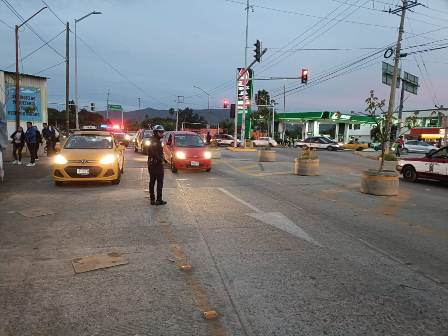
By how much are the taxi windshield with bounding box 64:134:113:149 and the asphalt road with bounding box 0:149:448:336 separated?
9.88 feet

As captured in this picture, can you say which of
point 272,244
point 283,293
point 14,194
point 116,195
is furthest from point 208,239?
point 14,194

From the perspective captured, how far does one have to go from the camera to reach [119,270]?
16.7 feet

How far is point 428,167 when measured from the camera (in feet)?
49.3

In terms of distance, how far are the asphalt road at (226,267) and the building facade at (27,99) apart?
31.6 meters

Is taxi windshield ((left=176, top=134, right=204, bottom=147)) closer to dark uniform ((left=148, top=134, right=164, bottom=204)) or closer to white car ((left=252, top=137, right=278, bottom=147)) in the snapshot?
dark uniform ((left=148, top=134, right=164, bottom=204))

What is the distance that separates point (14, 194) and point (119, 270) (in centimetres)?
680

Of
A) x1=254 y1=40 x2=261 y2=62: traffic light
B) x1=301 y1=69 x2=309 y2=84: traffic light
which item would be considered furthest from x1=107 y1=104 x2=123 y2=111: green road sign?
x1=254 y1=40 x2=261 y2=62: traffic light

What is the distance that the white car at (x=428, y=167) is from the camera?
1453 cm

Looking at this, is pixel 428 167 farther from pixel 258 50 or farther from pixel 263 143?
pixel 263 143

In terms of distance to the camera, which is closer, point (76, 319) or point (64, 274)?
point (76, 319)

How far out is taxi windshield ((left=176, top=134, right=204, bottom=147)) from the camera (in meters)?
16.9

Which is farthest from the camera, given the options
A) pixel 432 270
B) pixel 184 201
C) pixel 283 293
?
pixel 184 201

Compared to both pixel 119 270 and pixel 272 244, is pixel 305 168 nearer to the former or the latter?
pixel 272 244

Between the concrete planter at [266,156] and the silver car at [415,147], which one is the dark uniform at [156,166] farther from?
the silver car at [415,147]
